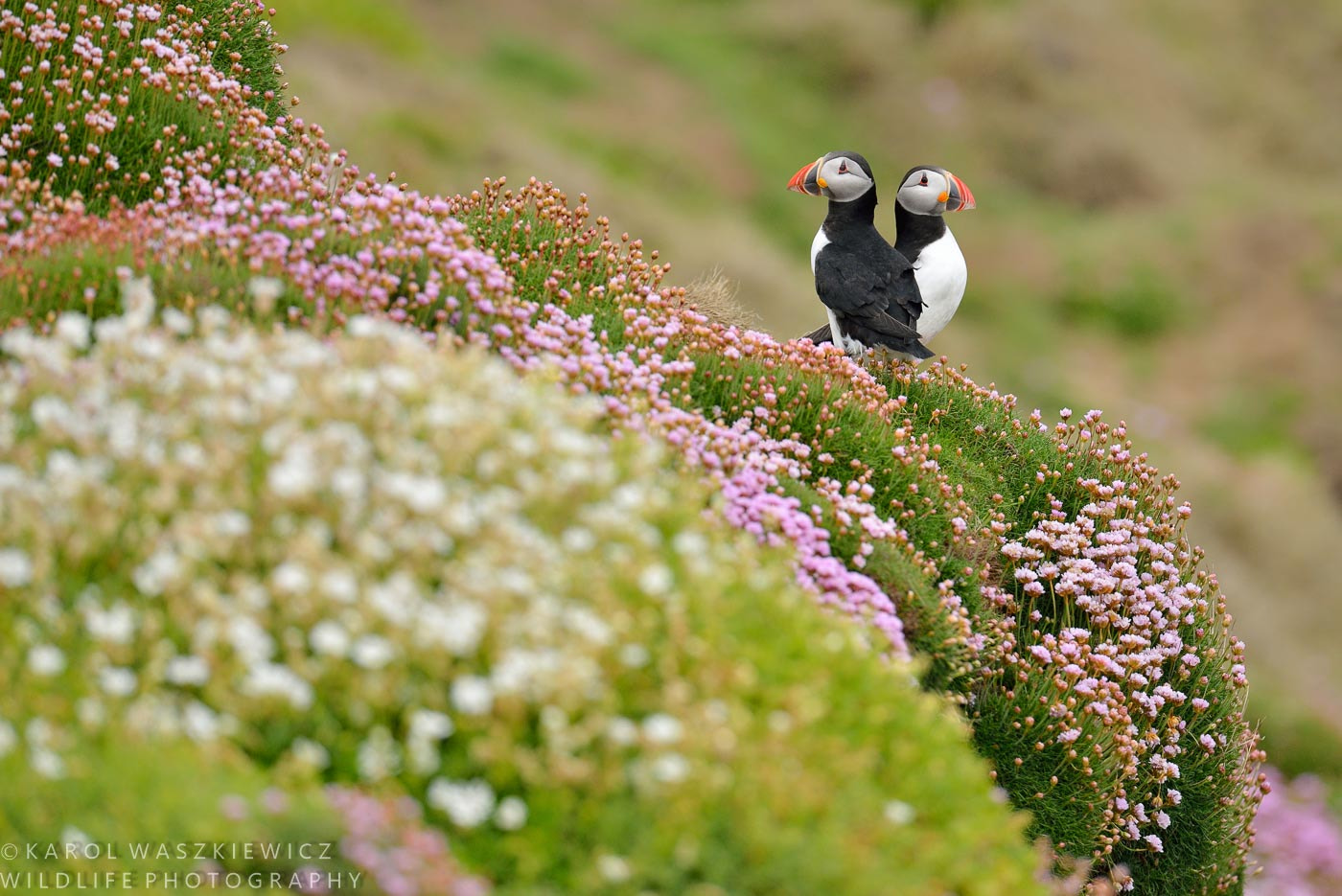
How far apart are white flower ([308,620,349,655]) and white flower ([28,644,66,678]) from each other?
0.70 meters

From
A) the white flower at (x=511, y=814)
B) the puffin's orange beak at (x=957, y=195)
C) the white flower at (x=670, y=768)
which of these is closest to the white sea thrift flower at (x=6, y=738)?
the white flower at (x=511, y=814)

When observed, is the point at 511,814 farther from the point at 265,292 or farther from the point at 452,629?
the point at 265,292

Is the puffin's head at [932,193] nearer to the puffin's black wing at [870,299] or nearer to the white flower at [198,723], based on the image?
the puffin's black wing at [870,299]

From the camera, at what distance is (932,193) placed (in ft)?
32.0

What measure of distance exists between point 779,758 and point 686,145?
26.6 m

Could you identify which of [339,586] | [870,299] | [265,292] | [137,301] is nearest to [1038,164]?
[870,299]

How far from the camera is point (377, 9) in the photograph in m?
29.6

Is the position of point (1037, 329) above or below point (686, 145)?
below

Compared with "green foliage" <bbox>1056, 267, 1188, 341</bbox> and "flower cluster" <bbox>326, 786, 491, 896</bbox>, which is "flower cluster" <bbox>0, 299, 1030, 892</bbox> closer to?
"flower cluster" <bbox>326, 786, 491, 896</bbox>

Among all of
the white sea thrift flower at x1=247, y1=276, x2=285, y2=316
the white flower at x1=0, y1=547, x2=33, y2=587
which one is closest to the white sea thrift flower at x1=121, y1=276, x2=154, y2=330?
the white sea thrift flower at x1=247, y1=276, x2=285, y2=316

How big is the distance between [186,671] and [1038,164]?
33.9m

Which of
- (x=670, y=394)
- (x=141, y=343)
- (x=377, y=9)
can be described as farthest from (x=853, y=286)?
(x=377, y=9)

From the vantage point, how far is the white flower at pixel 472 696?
407 cm

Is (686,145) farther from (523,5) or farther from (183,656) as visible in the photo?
(183,656)
